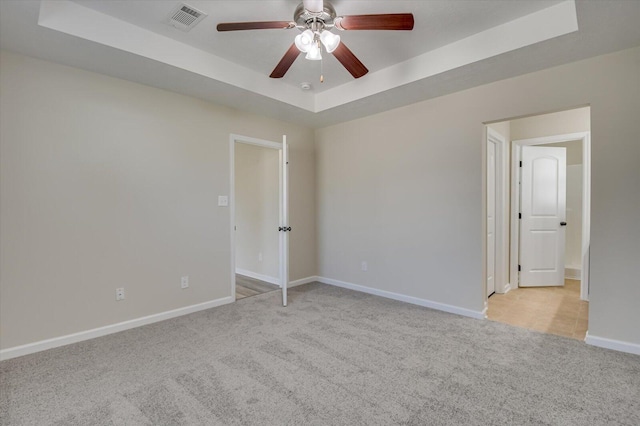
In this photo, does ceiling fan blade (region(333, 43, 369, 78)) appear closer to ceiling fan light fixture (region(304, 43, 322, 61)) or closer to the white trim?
ceiling fan light fixture (region(304, 43, 322, 61))

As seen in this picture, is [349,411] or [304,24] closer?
[349,411]

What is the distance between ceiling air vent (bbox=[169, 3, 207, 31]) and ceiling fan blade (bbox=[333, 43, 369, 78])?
3.54 feet

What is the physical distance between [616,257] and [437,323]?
157 centimetres

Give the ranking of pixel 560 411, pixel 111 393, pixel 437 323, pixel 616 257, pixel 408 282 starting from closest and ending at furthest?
1. pixel 560 411
2. pixel 111 393
3. pixel 616 257
4. pixel 437 323
5. pixel 408 282

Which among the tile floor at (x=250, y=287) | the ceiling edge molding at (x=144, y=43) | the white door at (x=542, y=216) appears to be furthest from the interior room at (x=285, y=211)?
the white door at (x=542, y=216)

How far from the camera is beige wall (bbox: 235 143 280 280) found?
4781 mm

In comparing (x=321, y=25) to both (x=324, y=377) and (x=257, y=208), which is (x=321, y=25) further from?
(x=257, y=208)

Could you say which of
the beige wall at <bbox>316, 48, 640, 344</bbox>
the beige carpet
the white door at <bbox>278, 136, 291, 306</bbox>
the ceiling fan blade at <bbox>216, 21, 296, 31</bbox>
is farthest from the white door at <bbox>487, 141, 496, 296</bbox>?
the ceiling fan blade at <bbox>216, 21, 296, 31</bbox>

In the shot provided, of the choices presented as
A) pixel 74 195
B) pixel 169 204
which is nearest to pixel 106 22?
pixel 74 195

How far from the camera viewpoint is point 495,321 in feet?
10.3

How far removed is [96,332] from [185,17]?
9.32 feet

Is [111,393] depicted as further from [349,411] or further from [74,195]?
[74,195]

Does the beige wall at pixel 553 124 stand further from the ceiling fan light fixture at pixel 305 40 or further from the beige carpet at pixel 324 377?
the ceiling fan light fixture at pixel 305 40

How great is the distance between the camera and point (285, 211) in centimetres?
374
